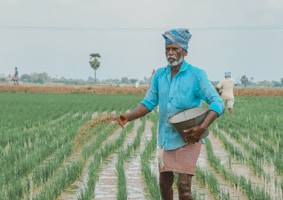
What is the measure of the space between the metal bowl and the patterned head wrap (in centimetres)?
40

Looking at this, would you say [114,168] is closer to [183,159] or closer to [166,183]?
[166,183]

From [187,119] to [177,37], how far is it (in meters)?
0.53

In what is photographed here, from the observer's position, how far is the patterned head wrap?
11.5 ft

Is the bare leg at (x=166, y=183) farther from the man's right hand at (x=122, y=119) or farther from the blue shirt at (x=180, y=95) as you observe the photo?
the man's right hand at (x=122, y=119)

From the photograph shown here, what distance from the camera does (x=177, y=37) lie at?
11.5 feet

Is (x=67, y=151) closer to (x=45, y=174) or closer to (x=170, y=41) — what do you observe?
(x=45, y=174)

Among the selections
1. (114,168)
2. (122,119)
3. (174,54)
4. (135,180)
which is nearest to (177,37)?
(174,54)

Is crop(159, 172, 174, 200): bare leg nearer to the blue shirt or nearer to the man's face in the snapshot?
the blue shirt

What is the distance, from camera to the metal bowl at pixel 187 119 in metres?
3.35

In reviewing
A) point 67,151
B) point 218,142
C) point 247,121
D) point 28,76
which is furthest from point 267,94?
point 28,76

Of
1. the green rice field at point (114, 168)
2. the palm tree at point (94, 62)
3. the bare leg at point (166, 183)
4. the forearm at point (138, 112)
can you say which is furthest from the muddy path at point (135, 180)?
the palm tree at point (94, 62)

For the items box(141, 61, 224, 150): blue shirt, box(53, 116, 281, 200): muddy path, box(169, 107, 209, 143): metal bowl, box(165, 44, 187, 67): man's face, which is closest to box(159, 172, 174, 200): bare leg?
box(141, 61, 224, 150): blue shirt

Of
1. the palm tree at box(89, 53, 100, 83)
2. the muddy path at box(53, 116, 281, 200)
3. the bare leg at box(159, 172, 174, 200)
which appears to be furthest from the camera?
the palm tree at box(89, 53, 100, 83)

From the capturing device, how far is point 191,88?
11.5 ft
